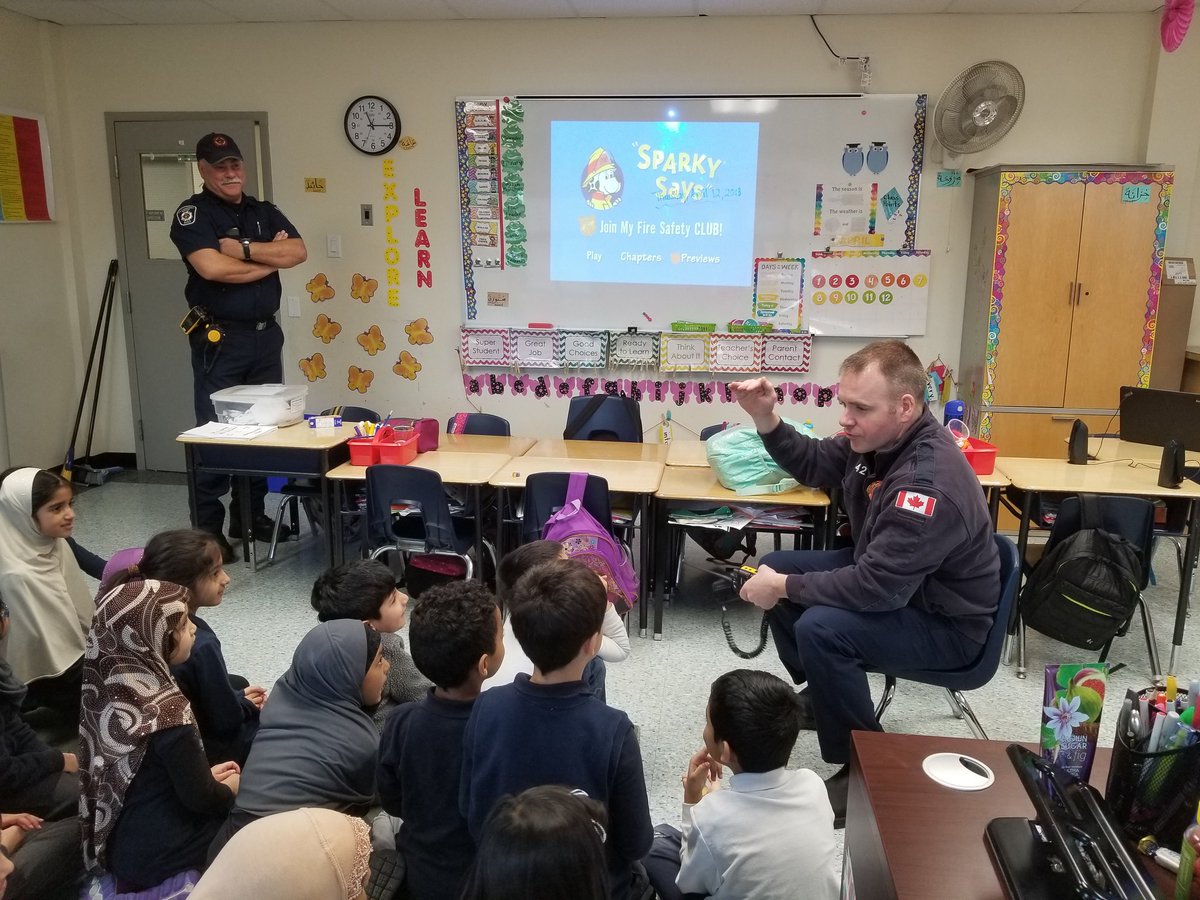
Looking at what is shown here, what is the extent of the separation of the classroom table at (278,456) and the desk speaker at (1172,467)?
10.8 feet

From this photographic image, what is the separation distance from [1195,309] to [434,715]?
17.0 ft

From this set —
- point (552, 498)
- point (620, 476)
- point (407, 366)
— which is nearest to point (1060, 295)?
point (620, 476)

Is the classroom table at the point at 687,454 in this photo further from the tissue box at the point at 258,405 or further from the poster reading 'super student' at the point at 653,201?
the tissue box at the point at 258,405

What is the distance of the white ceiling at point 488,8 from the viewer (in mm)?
4695

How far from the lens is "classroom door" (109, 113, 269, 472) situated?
215 inches

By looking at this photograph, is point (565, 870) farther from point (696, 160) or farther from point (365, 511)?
point (696, 160)

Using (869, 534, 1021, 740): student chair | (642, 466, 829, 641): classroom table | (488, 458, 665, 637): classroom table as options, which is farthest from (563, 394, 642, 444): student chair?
(869, 534, 1021, 740): student chair

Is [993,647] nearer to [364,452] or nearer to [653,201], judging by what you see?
[364,452]

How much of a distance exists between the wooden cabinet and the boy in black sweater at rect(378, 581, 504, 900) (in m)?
3.95

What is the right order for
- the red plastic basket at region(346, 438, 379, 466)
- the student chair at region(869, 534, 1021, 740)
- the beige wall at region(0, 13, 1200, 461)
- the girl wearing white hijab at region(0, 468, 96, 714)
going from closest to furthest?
the student chair at region(869, 534, 1021, 740) → the girl wearing white hijab at region(0, 468, 96, 714) → the red plastic basket at region(346, 438, 379, 466) → the beige wall at region(0, 13, 1200, 461)

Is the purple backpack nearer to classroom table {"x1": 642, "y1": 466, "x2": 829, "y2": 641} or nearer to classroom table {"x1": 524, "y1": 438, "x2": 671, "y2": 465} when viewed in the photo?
classroom table {"x1": 642, "y1": 466, "x2": 829, "y2": 641}

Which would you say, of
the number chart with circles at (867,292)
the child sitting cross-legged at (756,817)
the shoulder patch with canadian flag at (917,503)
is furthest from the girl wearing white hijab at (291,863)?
the number chart with circles at (867,292)

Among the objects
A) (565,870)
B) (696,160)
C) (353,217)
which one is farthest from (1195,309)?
(565,870)

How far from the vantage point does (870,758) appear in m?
1.50
